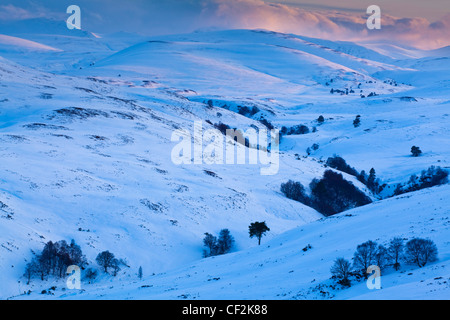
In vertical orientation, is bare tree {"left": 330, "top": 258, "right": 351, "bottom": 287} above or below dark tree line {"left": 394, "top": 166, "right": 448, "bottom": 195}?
below

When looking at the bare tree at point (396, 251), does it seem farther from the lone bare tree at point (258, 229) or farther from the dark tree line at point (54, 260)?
the dark tree line at point (54, 260)

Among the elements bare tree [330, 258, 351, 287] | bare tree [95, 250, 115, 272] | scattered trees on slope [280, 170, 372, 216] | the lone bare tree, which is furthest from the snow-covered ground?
scattered trees on slope [280, 170, 372, 216]

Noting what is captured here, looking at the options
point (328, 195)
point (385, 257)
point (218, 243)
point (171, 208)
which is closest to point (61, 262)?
point (218, 243)

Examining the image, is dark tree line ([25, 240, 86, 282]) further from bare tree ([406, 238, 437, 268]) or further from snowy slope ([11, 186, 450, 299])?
bare tree ([406, 238, 437, 268])

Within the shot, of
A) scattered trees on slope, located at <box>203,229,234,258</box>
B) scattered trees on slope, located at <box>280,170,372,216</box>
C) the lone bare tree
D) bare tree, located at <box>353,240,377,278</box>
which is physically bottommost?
bare tree, located at <box>353,240,377,278</box>

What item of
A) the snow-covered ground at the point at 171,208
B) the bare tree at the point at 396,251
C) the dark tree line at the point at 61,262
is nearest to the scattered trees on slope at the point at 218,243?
the snow-covered ground at the point at 171,208

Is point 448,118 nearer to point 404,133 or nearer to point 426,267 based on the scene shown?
point 404,133

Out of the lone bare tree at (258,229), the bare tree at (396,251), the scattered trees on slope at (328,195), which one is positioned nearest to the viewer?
the bare tree at (396,251)

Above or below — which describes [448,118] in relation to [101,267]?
above

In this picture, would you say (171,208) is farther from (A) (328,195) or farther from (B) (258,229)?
(A) (328,195)

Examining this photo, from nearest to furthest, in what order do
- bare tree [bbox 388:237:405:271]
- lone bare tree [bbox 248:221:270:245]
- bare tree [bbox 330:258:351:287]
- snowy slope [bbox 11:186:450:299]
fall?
snowy slope [bbox 11:186:450:299], bare tree [bbox 330:258:351:287], bare tree [bbox 388:237:405:271], lone bare tree [bbox 248:221:270:245]

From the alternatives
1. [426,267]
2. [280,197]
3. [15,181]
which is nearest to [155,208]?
[15,181]
